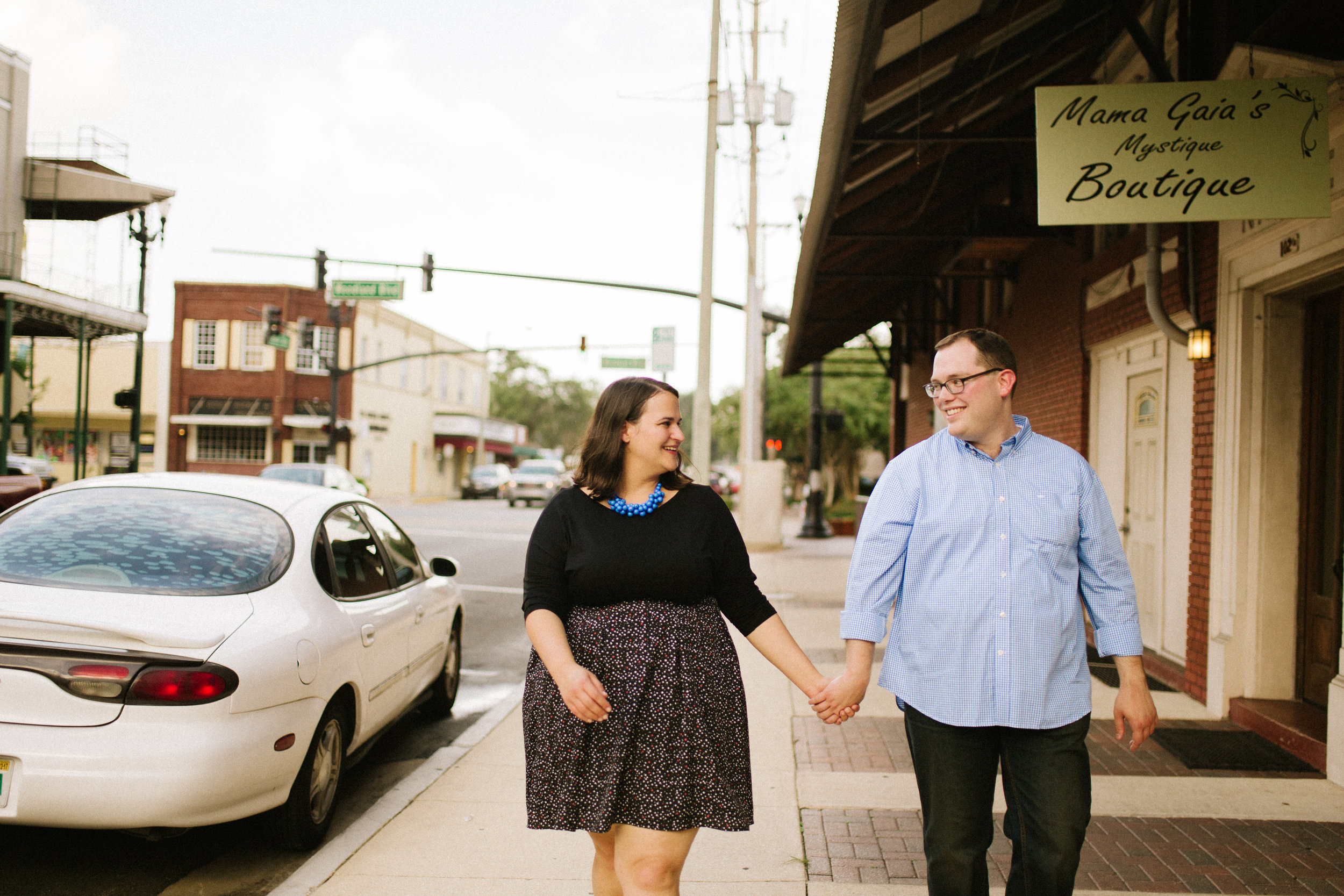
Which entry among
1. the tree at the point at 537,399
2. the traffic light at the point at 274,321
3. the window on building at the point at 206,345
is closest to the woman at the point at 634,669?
the traffic light at the point at 274,321

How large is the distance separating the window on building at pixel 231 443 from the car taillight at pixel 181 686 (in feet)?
132

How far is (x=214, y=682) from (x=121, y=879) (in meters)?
1.05

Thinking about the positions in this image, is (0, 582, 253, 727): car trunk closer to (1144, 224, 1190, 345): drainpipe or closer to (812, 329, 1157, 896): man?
(812, 329, 1157, 896): man

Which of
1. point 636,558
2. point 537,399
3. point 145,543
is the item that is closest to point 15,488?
point 145,543

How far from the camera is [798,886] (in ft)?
12.2

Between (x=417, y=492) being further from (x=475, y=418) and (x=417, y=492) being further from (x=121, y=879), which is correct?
(x=121, y=879)

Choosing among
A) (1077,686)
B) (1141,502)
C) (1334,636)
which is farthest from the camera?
(1141,502)

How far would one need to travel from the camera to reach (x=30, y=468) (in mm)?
27094

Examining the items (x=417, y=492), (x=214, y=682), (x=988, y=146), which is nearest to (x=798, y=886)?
(x=214, y=682)

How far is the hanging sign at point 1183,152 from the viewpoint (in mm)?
4352

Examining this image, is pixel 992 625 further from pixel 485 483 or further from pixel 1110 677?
pixel 485 483

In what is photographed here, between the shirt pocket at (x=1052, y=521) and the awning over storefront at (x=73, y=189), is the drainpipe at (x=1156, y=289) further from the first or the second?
the awning over storefront at (x=73, y=189)

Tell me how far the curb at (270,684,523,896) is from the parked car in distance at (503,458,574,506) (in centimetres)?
3125

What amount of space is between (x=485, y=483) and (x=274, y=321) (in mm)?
19731
